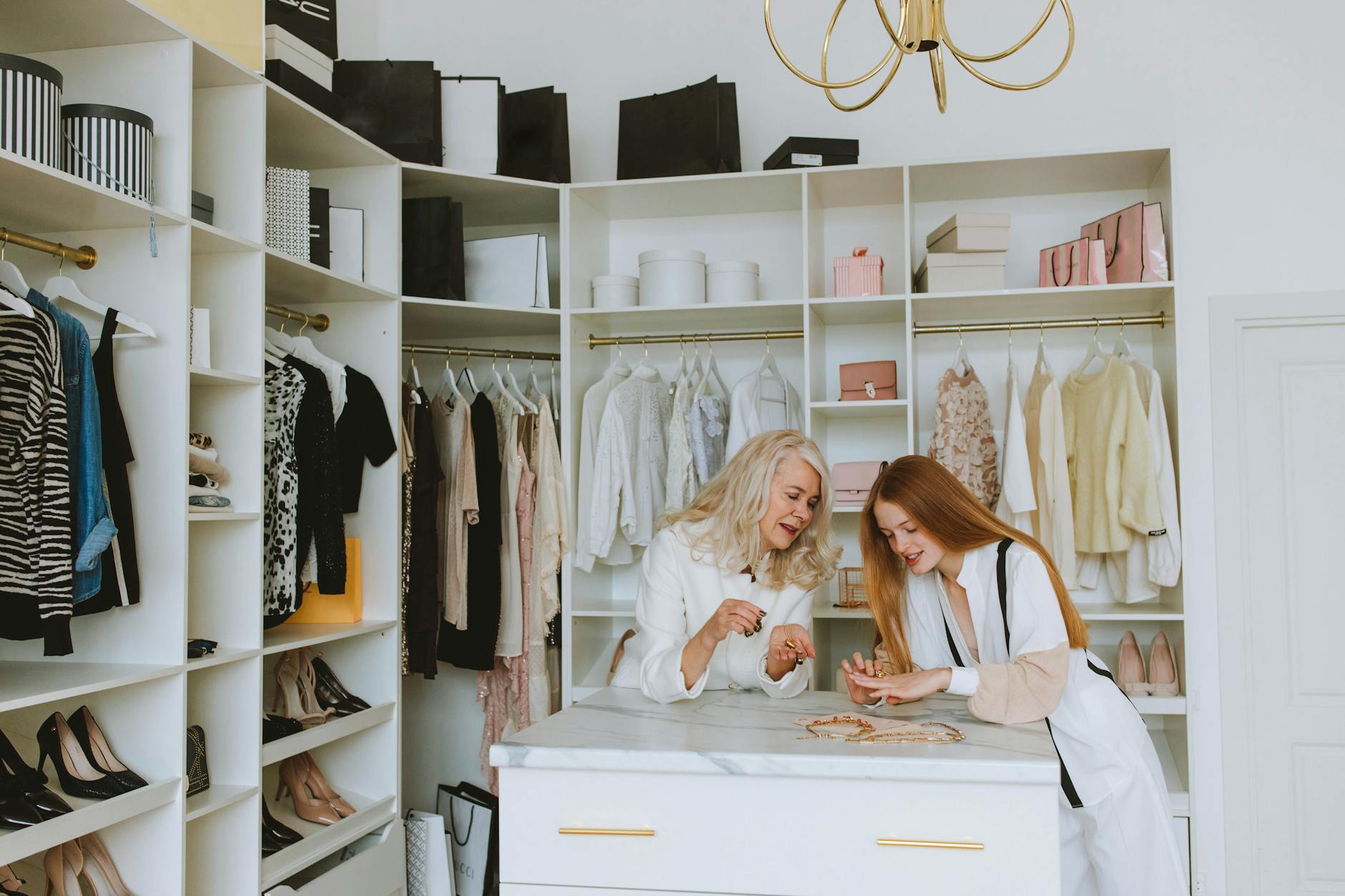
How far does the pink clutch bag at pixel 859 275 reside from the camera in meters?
3.82

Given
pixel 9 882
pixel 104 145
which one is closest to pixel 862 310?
pixel 104 145

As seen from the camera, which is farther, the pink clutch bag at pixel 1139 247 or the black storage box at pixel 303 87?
the pink clutch bag at pixel 1139 247

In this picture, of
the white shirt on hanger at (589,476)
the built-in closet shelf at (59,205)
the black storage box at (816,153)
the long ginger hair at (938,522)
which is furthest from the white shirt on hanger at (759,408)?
the built-in closet shelf at (59,205)

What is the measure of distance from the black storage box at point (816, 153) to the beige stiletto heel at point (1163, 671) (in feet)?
6.44

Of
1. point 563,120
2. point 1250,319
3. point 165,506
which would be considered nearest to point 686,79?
point 563,120

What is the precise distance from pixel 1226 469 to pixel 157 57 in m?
3.60

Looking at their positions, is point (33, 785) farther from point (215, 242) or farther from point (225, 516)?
point (215, 242)

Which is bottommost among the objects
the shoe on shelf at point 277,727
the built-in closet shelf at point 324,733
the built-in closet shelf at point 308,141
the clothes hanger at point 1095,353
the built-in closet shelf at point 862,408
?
the built-in closet shelf at point 324,733

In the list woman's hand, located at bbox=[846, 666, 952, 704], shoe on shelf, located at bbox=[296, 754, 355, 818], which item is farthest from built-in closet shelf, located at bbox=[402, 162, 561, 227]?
woman's hand, located at bbox=[846, 666, 952, 704]

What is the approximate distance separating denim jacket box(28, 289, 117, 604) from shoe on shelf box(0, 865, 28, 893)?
0.58m

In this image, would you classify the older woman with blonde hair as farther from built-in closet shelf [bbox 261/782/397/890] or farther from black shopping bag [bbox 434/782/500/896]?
black shopping bag [bbox 434/782/500/896]

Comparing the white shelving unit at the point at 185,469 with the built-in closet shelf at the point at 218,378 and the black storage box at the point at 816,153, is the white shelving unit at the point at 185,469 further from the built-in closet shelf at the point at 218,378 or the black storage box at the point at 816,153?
the black storage box at the point at 816,153

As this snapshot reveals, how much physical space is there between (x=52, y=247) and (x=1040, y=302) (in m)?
2.98

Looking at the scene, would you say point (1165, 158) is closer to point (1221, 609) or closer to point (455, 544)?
point (1221, 609)
